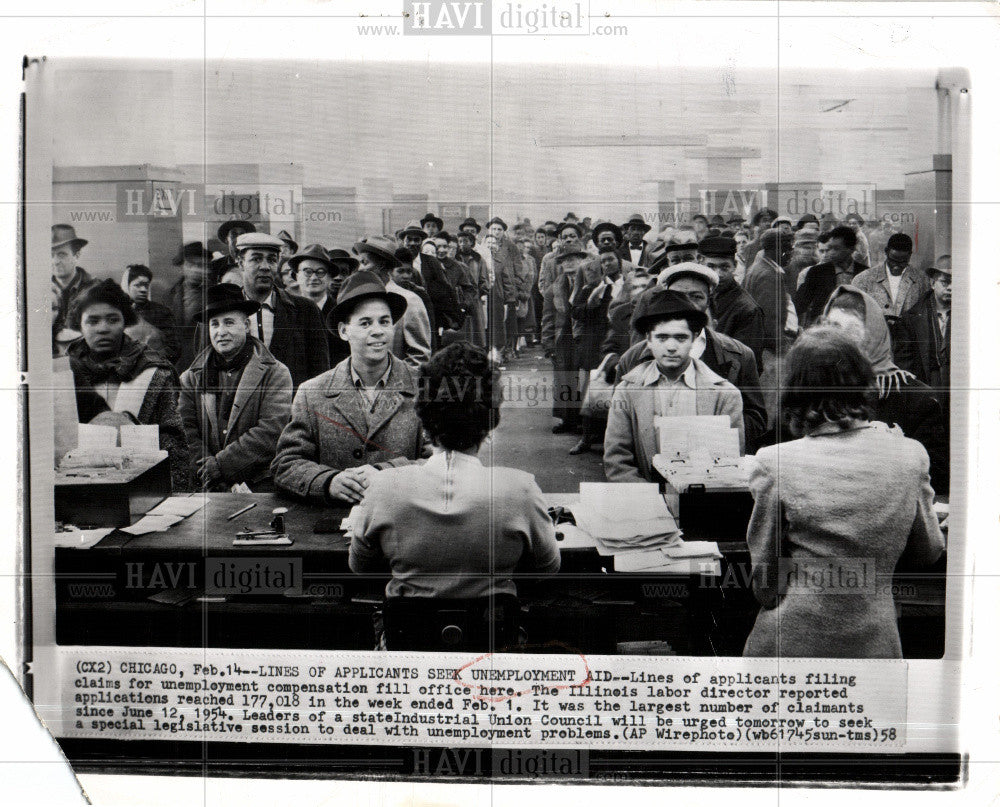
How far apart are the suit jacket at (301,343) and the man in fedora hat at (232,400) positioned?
0.08 ft

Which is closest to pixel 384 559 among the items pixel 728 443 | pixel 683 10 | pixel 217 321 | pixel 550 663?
pixel 550 663

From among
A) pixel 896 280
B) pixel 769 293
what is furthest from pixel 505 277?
pixel 896 280

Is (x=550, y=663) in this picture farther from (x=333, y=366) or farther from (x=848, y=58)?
(x=848, y=58)

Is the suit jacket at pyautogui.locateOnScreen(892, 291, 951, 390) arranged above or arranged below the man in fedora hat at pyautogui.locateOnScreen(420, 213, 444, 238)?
below

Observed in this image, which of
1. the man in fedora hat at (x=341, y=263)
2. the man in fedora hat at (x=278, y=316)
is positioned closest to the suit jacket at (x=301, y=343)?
the man in fedora hat at (x=278, y=316)

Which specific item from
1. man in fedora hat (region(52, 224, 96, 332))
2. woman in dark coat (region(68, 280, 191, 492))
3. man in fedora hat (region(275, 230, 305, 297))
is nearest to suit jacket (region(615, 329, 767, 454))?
man in fedora hat (region(275, 230, 305, 297))

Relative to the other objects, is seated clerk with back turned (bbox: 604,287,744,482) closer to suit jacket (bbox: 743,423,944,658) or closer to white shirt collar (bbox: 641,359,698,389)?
white shirt collar (bbox: 641,359,698,389)

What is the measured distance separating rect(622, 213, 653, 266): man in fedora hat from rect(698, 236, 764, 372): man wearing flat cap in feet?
0.51

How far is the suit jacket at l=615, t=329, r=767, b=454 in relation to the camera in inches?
108

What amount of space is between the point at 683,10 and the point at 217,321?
5.23ft

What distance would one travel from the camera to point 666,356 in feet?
9.05

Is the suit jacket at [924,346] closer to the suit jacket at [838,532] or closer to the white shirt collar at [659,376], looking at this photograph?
the suit jacket at [838,532]

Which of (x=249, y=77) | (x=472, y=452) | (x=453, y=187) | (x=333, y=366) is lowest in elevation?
(x=472, y=452)

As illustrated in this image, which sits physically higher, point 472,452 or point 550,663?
point 472,452
